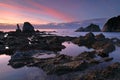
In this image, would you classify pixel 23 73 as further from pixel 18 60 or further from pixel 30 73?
pixel 18 60

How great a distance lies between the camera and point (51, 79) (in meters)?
26.4

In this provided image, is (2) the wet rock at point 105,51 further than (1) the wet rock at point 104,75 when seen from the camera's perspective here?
Yes

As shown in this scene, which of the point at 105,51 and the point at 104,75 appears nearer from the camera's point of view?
the point at 104,75

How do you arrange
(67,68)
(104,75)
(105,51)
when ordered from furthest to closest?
(105,51), (67,68), (104,75)

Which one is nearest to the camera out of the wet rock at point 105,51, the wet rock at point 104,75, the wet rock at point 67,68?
the wet rock at point 104,75

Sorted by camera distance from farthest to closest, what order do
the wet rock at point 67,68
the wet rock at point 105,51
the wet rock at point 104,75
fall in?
the wet rock at point 105,51
the wet rock at point 67,68
the wet rock at point 104,75

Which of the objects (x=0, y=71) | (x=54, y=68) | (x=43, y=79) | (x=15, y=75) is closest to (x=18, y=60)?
(x=0, y=71)

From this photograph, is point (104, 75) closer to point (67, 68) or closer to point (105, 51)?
point (67, 68)

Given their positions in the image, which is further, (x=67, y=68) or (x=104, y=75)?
(x=67, y=68)

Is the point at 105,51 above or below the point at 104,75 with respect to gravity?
above

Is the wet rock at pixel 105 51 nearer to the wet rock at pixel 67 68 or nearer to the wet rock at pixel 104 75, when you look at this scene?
the wet rock at pixel 67 68

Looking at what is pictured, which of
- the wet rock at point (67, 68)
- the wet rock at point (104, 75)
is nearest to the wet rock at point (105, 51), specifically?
the wet rock at point (67, 68)

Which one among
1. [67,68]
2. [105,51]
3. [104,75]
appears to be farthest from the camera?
[105,51]

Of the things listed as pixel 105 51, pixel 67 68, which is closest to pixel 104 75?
pixel 67 68
